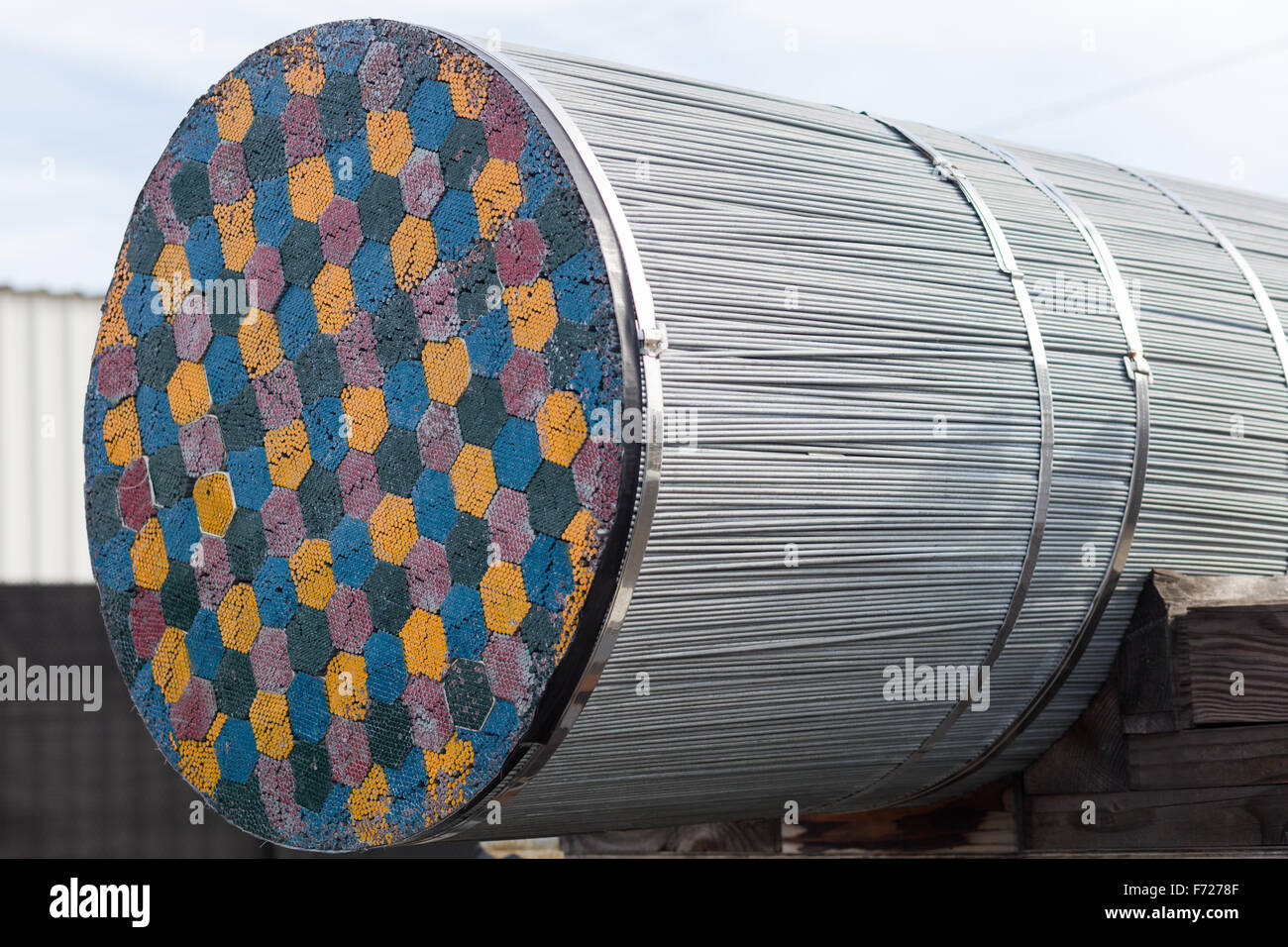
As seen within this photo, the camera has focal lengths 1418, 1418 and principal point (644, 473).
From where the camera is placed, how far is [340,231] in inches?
102

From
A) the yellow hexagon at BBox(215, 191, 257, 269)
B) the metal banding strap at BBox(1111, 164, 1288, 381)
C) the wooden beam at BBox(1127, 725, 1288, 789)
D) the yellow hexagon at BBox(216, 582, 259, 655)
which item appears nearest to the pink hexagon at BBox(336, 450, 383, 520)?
the yellow hexagon at BBox(216, 582, 259, 655)

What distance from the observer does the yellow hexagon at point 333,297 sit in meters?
2.56

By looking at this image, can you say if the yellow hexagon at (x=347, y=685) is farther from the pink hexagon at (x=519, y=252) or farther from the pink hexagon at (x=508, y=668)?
the pink hexagon at (x=519, y=252)

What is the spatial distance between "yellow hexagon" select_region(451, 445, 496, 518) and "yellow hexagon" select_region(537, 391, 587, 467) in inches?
5.3

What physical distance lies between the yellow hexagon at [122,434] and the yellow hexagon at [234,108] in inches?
24.4

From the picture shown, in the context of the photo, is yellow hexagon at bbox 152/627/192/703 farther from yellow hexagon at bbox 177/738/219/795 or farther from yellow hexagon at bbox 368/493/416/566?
yellow hexagon at bbox 368/493/416/566

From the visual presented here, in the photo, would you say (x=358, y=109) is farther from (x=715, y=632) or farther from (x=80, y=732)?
(x=80, y=732)

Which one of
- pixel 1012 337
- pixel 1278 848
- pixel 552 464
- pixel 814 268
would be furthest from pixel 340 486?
pixel 1278 848

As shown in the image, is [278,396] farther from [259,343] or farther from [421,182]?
[421,182]

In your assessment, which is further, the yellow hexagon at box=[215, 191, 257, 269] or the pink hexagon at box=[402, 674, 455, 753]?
the yellow hexagon at box=[215, 191, 257, 269]

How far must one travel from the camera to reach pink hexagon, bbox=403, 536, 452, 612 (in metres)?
2.35

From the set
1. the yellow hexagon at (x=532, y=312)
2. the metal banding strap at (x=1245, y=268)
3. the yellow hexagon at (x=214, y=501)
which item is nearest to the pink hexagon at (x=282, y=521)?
the yellow hexagon at (x=214, y=501)

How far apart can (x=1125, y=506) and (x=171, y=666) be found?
6.32ft

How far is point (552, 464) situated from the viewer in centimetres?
218
